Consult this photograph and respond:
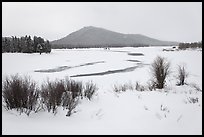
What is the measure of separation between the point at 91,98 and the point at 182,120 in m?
4.56

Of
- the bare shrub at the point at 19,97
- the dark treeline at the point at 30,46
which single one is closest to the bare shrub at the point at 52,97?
the bare shrub at the point at 19,97

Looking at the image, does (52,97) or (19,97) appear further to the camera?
(52,97)

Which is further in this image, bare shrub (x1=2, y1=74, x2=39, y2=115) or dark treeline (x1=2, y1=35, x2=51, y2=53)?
dark treeline (x1=2, y1=35, x2=51, y2=53)

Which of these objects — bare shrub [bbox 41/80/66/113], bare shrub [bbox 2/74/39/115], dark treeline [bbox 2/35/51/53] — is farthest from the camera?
dark treeline [bbox 2/35/51/53]

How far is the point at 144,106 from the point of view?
9.31m

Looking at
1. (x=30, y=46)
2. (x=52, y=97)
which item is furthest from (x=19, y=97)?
(x=30, y=46)

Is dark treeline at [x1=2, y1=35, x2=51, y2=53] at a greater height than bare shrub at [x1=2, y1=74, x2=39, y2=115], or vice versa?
dark treeline at [x1=2, y1=35, x2=51, y2=53]

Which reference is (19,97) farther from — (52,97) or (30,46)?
(30,46)

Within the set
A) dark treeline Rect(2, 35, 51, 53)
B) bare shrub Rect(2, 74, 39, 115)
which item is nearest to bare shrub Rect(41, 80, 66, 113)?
bare shrub Rect(2, 74, 39, 115)

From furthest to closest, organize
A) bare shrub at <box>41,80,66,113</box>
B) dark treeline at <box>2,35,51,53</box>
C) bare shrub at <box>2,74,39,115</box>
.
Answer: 1. dark treeline at <box>2,35,51,53</box>
2. bare shrub at <box>41,80,66,113</box>
3. bare shrub at <box>2,74,39,115</box>

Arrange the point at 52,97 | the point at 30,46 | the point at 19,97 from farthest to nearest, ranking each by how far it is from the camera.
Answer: the point at 30,46 < the point at 52,97 < the point at 19,97

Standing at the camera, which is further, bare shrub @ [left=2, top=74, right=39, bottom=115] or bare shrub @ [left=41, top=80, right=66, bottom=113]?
bare shrub @ [left=41, top=80, right=66, bottom=113]

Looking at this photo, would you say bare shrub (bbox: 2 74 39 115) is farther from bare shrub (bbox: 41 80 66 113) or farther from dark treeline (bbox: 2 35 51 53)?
dark treeline (bbox: 2 35 51 53)

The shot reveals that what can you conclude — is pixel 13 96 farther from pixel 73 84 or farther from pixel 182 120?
pixel 182 120
